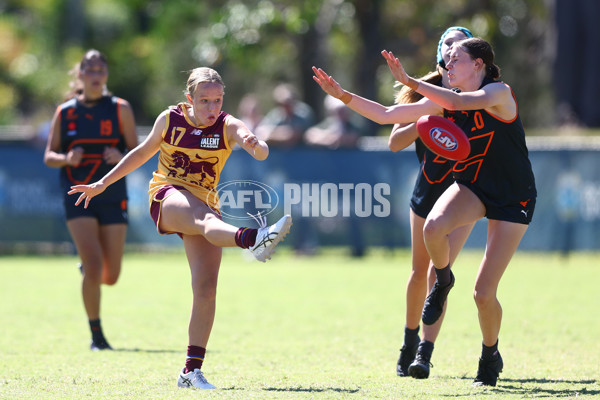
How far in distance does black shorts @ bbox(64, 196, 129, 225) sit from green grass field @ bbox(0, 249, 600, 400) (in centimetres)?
105

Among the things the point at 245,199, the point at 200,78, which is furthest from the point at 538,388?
the point at 245,199

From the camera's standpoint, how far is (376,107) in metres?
6.33

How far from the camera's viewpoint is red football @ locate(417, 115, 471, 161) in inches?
239

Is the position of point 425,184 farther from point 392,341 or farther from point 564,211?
point 564,211

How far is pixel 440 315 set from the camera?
6.56 meters

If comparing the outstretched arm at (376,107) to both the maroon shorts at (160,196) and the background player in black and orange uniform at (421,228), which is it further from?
the maroon shorts at (160,196)

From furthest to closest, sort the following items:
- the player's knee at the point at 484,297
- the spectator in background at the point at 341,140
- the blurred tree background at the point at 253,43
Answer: the blurred tree background at the point at 253,43 < the spectator in background at the point at 341,140 < the player's knee at the point at 484,297

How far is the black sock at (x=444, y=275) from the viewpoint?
650 centimetres

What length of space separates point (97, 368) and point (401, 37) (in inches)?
1025

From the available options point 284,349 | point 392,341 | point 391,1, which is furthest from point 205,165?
point 391,1

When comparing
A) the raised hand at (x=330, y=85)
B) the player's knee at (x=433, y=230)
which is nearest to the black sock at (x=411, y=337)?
the player's knee at (x=433, y=230)

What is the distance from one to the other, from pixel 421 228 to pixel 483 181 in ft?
2.49

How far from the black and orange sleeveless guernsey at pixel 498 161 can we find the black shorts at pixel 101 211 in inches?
132

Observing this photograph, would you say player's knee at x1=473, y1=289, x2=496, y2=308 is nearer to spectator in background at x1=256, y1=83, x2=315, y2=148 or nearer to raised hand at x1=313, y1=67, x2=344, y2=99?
raised hand at x1=313, y1=67, x2=344, y2=99
